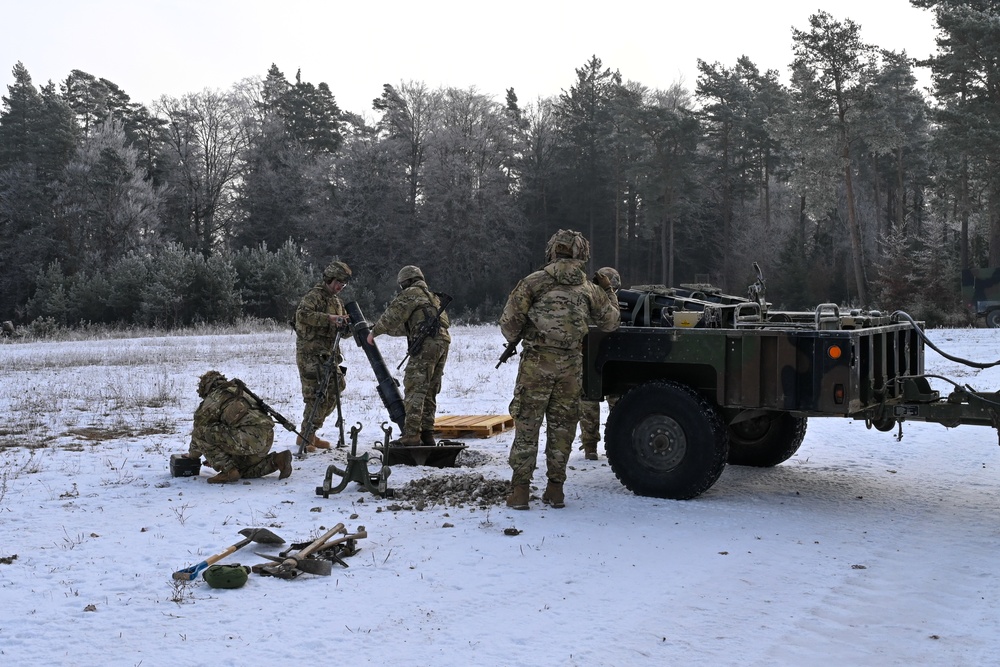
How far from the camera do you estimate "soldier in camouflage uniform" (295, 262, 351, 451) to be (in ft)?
31.0

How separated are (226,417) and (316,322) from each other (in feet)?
5.93

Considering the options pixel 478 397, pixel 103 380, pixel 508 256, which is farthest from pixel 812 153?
pixel 103 380

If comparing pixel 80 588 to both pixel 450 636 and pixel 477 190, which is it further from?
pixel 477 190

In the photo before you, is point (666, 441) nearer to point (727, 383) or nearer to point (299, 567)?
point (727, 383)

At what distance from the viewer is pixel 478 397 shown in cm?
1388

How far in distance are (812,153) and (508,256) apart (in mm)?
17588

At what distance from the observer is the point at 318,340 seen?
9.64 m

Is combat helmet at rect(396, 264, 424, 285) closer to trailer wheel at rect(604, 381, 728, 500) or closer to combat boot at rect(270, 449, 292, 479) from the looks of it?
combat boot at rect(270, 449, 292, 479)

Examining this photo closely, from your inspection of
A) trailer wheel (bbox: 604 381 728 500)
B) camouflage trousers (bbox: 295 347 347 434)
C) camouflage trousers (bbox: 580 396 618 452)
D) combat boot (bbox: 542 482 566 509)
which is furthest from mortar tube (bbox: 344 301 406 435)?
trailer wheel (bbox: 604 381 728 500)

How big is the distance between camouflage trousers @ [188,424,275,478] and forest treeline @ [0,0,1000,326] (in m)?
30.9

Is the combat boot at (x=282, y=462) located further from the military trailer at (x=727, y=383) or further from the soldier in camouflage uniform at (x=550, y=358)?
the military trailer at (x=727, y=383)

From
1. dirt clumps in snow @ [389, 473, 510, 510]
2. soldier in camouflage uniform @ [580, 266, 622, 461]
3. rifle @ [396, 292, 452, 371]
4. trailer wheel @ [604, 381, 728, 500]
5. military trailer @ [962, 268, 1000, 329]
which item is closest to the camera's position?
trailer wheel @ [604, 381, 728, 500]

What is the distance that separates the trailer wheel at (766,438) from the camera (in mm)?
8625

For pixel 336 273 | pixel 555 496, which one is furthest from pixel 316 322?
pixel 555 496
